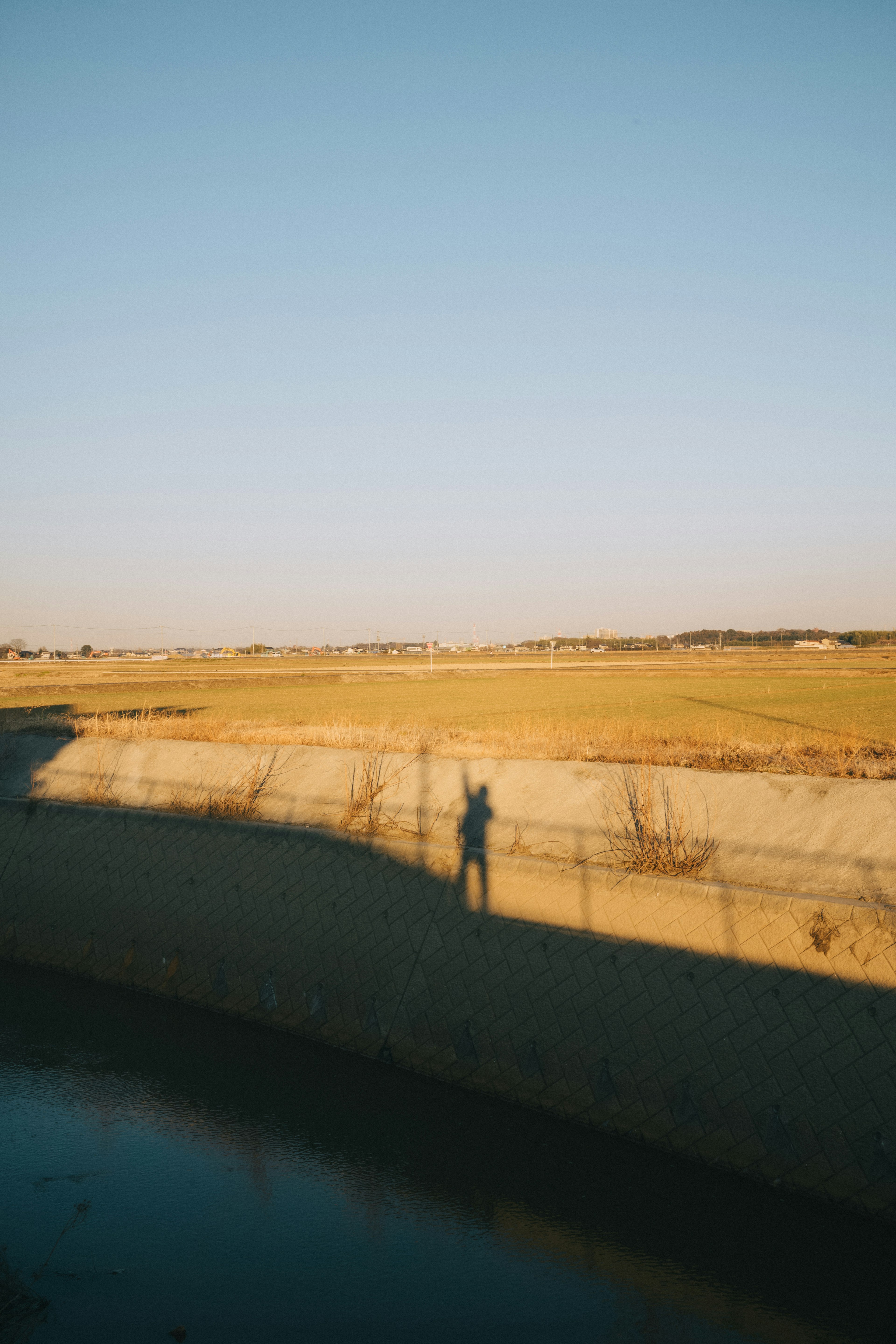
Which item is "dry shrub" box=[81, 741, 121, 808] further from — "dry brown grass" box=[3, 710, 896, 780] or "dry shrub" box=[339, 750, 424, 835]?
"dry shrub" box=[339, 750, 424, 835]

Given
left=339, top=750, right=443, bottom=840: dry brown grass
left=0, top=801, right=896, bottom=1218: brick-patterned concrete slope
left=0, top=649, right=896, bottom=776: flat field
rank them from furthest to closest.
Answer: left=0, top=649, right=896, bottom=776: flat field
left=339, top=750, right=443, bottom=840: dry brown grass
left=0, top=801, right=896, bottom=1218: brick-patterned concrete slope

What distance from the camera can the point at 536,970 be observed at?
11297mm

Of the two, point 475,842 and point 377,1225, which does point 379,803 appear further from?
point 377,1225

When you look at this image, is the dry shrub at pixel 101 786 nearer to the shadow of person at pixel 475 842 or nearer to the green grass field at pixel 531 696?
the shadow of person at pixel 475 842

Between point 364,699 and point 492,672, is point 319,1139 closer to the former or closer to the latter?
point 364,699

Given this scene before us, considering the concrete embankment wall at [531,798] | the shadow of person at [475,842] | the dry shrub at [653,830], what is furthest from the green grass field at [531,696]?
the shadow of person at [475,842]

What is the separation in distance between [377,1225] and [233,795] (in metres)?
10.5

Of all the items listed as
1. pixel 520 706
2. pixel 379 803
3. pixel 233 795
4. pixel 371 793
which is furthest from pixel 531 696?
pixel 371 793

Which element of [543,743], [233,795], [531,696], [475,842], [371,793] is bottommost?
[531,696]

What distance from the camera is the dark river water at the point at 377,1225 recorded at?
7.49 meters

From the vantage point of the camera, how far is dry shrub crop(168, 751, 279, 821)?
1770cm

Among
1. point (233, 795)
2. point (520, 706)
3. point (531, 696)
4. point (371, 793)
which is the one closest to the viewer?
point (371, 793)

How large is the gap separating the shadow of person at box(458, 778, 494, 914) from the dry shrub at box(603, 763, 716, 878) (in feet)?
5.83

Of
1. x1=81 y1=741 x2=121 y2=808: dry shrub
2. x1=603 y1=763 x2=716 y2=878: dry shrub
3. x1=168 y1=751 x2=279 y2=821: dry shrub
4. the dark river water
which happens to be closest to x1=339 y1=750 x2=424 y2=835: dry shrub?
x1=168 y1=751 x2=279 y2=821: dry shrub
